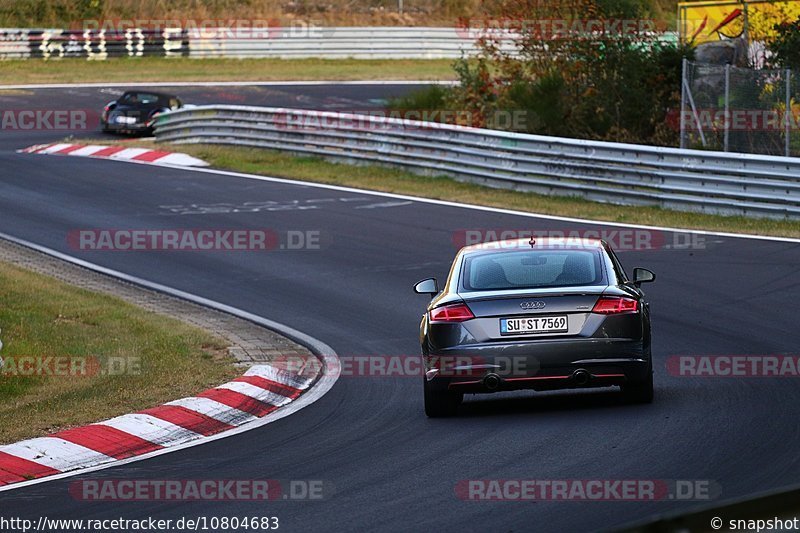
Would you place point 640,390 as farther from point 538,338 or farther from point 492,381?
point 492,381

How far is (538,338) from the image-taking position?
1022 centimetres

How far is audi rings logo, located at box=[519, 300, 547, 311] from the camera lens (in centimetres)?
1027

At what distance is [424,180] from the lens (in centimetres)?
2689

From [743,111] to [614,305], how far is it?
586 inches

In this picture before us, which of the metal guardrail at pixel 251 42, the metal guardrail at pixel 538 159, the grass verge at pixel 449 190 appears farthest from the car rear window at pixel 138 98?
the metal guardrail at pixel 251 42

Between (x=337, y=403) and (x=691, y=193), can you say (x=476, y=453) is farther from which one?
(x=691, y=193)

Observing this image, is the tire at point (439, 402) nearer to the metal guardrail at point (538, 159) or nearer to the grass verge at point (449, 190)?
the grass verge at point (449, 190)

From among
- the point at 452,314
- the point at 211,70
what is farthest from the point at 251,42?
the point at 452,314

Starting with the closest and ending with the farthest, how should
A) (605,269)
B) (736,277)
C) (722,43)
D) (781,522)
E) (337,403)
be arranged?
(781,522), (605,269), (337,403), (736,277), (722,43)

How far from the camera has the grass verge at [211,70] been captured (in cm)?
5009

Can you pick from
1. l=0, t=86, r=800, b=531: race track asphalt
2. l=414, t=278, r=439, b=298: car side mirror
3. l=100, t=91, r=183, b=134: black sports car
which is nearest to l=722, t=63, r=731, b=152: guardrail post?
l=0, t=86, r=800, b=531: race track asphalt

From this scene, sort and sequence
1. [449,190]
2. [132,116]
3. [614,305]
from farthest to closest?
[132,116]
[449,190]
[614,305]

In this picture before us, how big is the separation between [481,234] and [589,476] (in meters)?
12.6

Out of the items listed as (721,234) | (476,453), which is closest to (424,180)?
(721,234)
